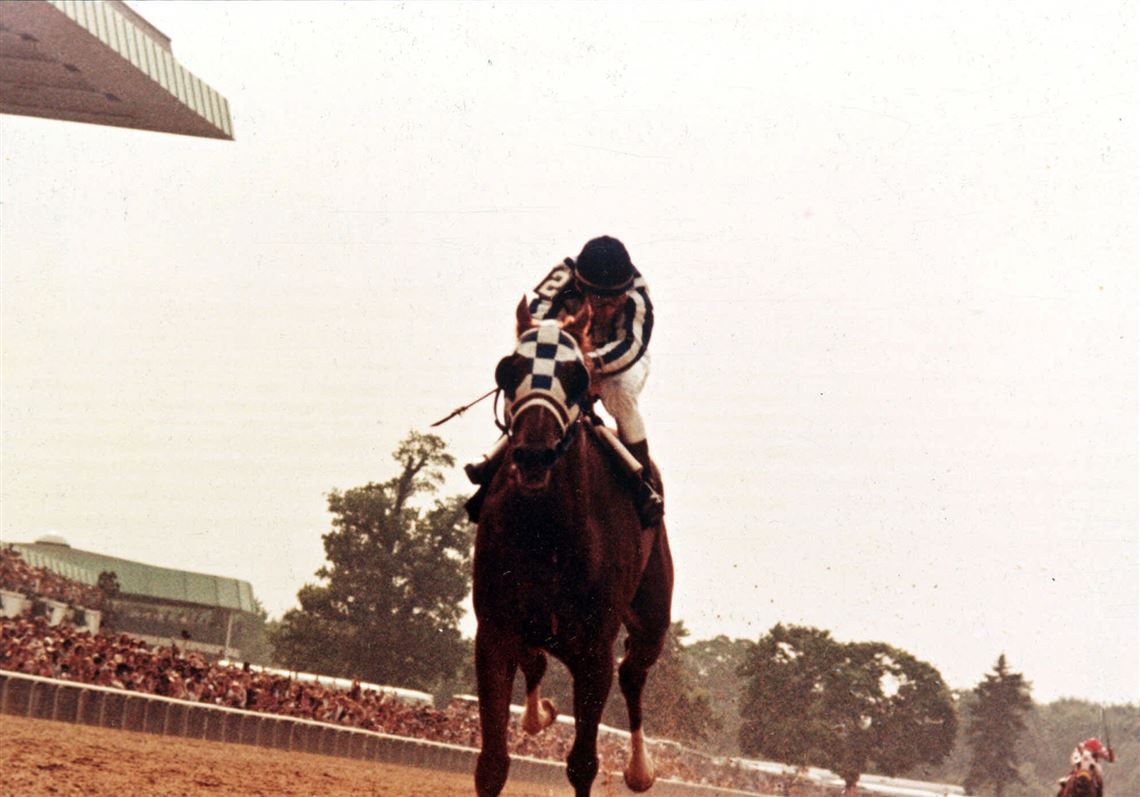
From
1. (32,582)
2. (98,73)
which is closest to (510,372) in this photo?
(98,73)

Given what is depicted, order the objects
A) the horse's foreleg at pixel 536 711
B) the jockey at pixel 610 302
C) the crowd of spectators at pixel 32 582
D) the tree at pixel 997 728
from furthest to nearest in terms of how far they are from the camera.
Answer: the tree at pixel 997 728 < the crowd of spectators at pixel 32 582 < the horse's foreleg at pixel 536 711 < the jockey at pixel 610 302

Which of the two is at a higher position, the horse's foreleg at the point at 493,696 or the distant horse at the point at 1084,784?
the horse's foreleg at the point at 493,696

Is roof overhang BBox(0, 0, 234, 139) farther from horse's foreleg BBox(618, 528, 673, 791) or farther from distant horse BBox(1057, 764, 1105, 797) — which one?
distant horse BBox(1057, 764, 1105, 797)

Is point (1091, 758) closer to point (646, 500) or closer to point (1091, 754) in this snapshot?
point (1091, 754)

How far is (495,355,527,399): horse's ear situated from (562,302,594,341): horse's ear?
0.48 m

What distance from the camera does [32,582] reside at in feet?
175

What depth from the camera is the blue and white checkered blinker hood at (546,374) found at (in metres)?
6.75

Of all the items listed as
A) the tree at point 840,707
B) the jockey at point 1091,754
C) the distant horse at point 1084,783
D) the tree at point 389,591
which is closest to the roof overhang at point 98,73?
the jockey at point 1091,754

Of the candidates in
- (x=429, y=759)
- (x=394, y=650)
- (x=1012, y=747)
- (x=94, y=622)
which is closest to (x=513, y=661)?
(x=429, y=759)

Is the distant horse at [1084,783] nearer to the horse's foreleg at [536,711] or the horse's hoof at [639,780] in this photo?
the horse's hoof at [639,780]

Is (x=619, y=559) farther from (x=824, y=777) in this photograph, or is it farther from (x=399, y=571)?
(x=824, y=777)

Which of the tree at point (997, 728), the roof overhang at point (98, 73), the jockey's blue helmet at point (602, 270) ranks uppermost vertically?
the roof overhang at point (98, 73)

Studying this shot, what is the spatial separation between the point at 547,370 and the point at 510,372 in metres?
0.20

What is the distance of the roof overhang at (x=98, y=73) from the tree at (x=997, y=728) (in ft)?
372
